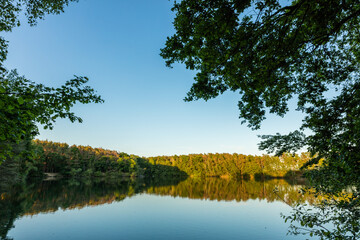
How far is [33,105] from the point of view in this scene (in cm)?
511

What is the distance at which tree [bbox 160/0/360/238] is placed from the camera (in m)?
5.32

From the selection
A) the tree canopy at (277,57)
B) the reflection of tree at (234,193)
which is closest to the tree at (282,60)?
the tree canopy at (277,57)

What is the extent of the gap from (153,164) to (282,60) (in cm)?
14127

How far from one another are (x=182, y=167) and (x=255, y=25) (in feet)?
446

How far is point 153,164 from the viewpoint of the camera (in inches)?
5571

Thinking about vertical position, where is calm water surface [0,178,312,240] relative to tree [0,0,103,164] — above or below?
below

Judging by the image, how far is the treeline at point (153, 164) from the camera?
298 feet

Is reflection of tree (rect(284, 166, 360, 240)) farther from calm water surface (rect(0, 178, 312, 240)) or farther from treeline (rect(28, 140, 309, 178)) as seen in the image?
treeline (rect(28, 140, 309, 178))

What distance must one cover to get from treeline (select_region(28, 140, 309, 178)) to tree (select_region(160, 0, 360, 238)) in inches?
3071

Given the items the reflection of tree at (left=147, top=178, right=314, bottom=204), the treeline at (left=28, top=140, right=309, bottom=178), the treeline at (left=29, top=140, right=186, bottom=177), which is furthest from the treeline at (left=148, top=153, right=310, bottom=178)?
the reflection of tree at (left=147, top=178, right=314, bottom=204)

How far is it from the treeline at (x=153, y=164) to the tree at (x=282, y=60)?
78002 mm

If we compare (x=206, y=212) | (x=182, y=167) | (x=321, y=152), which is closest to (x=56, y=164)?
(x=182, y=167)

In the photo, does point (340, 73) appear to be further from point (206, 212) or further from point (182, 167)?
point (182, 167)

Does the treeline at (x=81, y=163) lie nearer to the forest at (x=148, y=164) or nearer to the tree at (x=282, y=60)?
the forest at (x=148, y=164)
